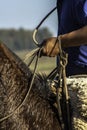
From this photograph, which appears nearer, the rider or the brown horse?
the brown horse

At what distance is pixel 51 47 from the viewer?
544 cm

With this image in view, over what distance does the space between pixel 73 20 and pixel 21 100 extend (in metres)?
0.94

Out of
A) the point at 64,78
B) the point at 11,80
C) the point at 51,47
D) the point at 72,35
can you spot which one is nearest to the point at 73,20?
the point at 72,35

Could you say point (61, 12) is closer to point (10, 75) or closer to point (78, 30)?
point (78, 30)

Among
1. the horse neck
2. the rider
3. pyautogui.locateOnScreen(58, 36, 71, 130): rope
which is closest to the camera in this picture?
the horse neck

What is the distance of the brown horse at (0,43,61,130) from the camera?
205 inches

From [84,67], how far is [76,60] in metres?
0.11

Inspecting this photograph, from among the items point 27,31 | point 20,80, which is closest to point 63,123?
point 20,80

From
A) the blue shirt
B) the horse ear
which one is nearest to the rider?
the blue shirt

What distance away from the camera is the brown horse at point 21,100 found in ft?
17.1

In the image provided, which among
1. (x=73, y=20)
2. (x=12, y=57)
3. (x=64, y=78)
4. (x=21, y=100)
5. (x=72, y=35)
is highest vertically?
(x=73, y=20)

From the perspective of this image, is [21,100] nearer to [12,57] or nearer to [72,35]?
→ [12,57]

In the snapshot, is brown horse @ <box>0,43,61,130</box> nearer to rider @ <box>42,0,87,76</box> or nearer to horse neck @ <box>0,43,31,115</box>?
horse neck @ <box>0,43,31,115</box>

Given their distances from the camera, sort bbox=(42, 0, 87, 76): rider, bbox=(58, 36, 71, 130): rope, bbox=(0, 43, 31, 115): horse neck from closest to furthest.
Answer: bbox=(0, 43, 31, 115): horse neck
bbox=(42, 0, 87, 76): rider
bbox=(58, 36, 71, 130): rope
